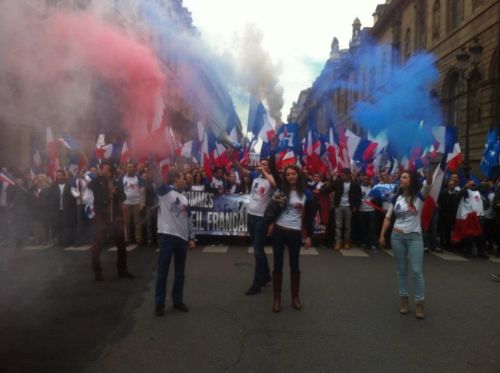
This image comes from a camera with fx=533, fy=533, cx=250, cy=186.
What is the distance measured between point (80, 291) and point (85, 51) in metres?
3.05

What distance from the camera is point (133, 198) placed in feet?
39.2

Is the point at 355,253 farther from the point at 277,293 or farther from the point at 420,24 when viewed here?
the point at 420,24

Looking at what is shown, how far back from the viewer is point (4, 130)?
583 centimetres

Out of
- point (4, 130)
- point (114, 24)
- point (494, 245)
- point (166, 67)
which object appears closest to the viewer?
point (4, 130)

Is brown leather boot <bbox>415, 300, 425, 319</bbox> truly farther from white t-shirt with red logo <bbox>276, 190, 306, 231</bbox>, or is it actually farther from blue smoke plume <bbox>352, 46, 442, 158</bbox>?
blue smoke plume <bbox>352, 46, 442, 158</bbox>

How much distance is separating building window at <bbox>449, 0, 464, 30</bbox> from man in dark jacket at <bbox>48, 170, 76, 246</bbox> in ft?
72.8

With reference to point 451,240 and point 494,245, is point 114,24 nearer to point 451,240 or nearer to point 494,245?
point 451,240

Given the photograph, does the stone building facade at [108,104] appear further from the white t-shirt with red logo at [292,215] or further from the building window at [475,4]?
the building window at [475,4]

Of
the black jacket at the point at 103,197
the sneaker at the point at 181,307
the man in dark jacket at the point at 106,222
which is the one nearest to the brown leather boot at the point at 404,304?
the sneaker at the point at 181,307

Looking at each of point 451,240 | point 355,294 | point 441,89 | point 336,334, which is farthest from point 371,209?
point 441,89

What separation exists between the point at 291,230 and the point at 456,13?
2518 centimetres

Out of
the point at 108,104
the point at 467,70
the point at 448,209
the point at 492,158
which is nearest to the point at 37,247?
the point at 108,104

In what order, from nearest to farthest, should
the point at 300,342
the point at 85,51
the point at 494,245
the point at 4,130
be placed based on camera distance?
1. the point at 300,342
2. the point at 4,130
3. the point at 85,51
4. the point at 494,245

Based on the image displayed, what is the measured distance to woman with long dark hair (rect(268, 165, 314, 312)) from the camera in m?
6.30
